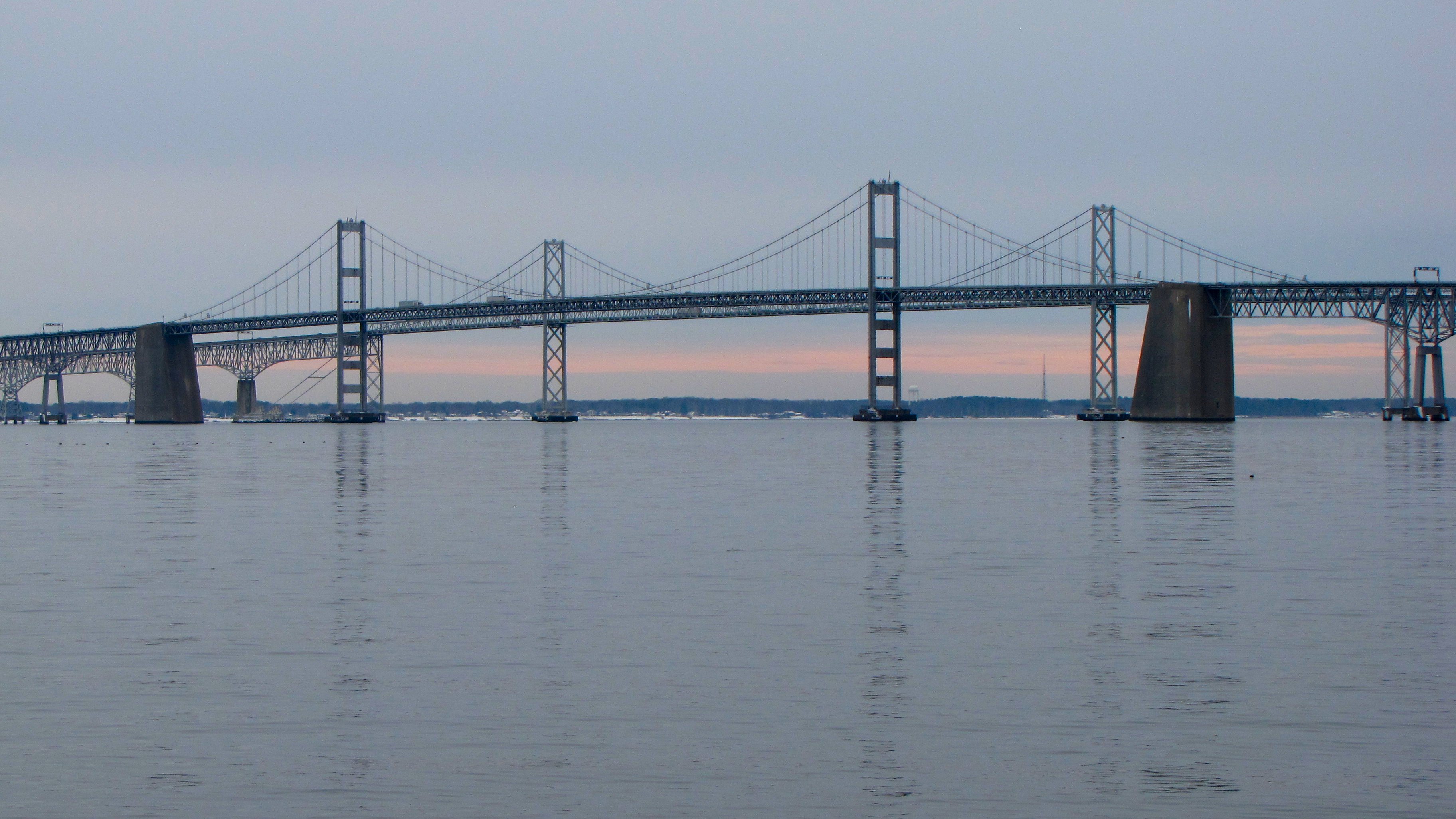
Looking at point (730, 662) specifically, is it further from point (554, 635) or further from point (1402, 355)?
point (1402, 355)

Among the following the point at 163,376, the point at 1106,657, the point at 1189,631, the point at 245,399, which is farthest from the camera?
the point at 245,399

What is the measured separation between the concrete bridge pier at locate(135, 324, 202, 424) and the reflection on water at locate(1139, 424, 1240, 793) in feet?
360

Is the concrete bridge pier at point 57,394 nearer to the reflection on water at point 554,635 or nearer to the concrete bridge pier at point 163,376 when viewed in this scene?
the concrete bridge pier at point 163,376

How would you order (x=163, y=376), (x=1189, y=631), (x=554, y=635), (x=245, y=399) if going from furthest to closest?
(x=245, y=399), (x=163, y=376), (x=1189, y=631), (x=554, y=635)

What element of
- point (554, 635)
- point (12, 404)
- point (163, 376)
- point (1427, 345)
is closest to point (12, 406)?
point (12, 404)

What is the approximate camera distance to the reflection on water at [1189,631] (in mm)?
7305

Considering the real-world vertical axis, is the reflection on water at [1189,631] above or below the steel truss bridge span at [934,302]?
below

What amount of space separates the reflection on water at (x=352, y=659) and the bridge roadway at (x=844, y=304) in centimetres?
8279

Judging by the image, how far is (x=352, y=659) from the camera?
10.2m

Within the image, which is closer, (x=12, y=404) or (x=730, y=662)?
(x=730, y=662)

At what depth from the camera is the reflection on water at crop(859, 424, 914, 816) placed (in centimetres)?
693

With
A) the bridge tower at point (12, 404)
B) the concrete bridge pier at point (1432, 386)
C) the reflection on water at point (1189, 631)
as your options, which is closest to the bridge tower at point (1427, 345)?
the concrete bridge pier at point (1432, 386)

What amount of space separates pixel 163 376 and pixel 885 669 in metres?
124

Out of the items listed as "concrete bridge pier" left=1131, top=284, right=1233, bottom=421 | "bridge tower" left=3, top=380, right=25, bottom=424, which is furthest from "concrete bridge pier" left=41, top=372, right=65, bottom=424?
"concrete bridge pier" left=1131, top=284, right=1233, bottom=421
